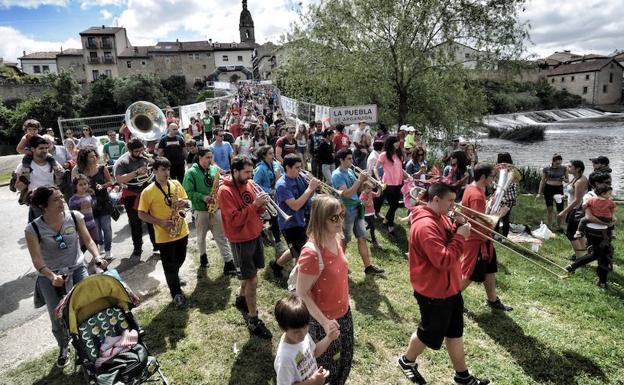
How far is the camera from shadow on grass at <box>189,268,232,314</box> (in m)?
5.08

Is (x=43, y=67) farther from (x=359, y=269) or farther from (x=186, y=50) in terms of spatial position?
(x=359, y=269)

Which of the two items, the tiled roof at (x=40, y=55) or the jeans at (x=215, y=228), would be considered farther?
the tiled roof at (x=40, y=55)

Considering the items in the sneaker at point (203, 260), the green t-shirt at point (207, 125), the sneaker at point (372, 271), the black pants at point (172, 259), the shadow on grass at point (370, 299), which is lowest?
the shadow on grass at point (370, 299)

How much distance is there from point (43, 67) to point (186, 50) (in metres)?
31.2

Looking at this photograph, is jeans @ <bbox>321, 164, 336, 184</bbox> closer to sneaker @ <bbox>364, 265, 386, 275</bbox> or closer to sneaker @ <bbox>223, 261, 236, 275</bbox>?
sneaker @ <bbox>364, 265, 386, 275</bbox>

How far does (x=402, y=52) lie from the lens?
16.2 meters

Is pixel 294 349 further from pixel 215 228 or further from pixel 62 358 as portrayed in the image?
pixel 215 228

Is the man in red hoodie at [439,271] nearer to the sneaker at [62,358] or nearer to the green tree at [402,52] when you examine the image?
the sneaker at [62,358]

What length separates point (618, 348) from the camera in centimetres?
443

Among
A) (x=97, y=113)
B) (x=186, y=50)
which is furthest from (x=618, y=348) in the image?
(x=186, y=50)

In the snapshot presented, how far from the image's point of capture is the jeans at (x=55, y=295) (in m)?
3.84

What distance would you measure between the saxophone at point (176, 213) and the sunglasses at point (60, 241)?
47.7 inches

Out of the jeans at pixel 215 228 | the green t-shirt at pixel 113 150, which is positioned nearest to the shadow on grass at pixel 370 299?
the jeans at pixel 215 228

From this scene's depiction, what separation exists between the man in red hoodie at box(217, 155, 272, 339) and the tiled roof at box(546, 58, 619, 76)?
7310 cm
